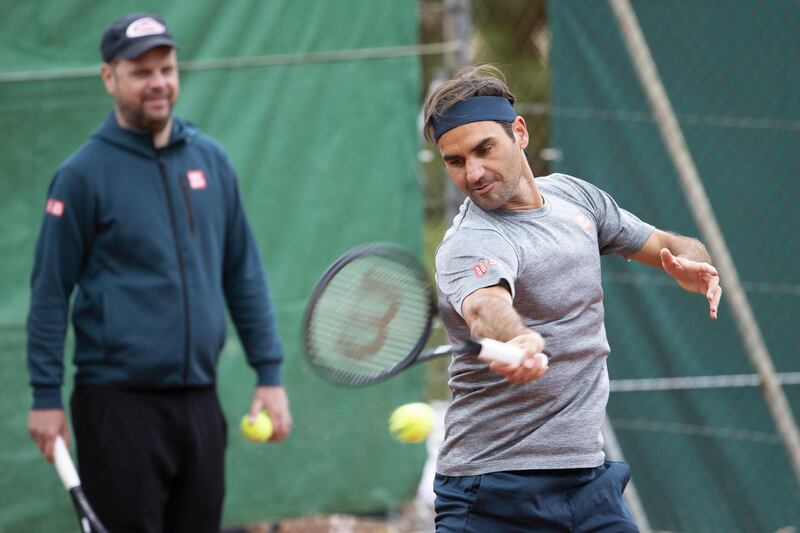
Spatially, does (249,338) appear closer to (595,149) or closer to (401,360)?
(401,360)

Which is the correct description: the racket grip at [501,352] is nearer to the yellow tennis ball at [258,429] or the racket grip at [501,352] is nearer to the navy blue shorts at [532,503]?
the navy blue shorts at [532,503]

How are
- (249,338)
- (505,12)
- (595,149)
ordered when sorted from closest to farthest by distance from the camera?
(249,338) → (595,149) → (505,12)

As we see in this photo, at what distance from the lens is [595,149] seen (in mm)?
5238

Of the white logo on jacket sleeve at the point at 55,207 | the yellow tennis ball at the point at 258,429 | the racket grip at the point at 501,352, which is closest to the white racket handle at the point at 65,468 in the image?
the yellow tennis ball at the point at 258,429

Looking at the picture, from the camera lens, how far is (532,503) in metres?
3.06

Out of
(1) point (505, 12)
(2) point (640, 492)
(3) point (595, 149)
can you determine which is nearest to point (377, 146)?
(3) point (595, 149)

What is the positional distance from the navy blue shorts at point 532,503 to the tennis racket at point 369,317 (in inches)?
14.7

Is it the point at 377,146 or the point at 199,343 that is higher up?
the point at 377,146

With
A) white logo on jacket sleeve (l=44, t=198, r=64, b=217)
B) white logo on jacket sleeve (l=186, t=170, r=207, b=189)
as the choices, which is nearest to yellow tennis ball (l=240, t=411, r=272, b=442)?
white logo on jacket sleeve (l=186, t=170, r=207, b=189)

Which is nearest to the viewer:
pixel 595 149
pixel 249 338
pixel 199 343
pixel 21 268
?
pixel 199 343

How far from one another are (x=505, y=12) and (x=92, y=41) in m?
4.57

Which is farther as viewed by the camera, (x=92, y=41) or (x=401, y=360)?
(x=92, y=41)

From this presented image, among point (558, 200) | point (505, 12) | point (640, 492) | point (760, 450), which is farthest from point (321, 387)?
point (505, 12)

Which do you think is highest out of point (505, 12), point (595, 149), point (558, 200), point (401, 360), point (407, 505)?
point (505, 12)
